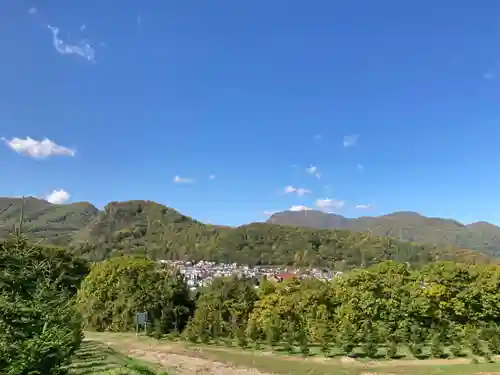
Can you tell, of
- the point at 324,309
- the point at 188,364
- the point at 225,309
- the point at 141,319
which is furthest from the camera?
the point at 225,309

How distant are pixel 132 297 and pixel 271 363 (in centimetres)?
1367

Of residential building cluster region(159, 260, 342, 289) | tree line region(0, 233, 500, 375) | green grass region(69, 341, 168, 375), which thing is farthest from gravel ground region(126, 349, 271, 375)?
residential building cluster region(159, 260, 342, 289)

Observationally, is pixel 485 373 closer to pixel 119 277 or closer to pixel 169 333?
pixel 169 333

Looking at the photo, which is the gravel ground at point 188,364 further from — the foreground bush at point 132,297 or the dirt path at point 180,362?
the foreground bush at point 132,297

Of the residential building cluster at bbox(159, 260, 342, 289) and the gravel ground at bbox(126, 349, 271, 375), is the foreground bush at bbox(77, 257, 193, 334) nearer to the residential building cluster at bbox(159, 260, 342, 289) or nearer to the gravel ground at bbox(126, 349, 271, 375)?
the residential building cluster at bbox(159, 260, 342, 289)

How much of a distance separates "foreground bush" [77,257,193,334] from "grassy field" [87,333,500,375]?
4831mm

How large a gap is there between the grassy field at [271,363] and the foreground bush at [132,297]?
190 inches

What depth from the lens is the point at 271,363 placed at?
71.4 feet

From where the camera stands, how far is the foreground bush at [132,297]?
103 feet

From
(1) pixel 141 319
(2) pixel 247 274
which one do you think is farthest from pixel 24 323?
(2) pixel 247 274

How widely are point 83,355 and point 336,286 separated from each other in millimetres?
16183

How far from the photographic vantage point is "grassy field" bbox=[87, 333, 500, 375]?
18.8 m

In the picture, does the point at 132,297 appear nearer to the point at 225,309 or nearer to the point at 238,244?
the point at 225,309

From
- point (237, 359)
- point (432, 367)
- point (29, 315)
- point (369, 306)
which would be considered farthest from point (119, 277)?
point (29, 315)
